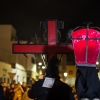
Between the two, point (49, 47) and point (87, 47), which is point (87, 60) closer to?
point (87, 47)

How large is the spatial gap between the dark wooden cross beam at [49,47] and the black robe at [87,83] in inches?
246

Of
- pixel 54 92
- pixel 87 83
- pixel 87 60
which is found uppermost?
pixel 87 60

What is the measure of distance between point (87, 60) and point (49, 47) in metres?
6.37

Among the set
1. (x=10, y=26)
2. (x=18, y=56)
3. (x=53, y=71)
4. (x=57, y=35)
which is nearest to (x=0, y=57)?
(x=18, y=56)

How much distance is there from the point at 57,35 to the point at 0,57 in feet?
75.2

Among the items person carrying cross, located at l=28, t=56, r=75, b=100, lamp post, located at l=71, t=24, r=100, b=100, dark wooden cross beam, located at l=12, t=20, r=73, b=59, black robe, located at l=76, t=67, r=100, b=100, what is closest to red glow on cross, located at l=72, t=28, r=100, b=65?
lamp post, located at l=71, t=24, r=100, b=100

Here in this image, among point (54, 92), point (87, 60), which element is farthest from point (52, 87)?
point (87, 60)

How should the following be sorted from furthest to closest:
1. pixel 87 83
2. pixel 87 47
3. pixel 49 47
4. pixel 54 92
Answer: pixel 49 47 < pixel 54 92 < pixel 87 47 < pixel 87 83

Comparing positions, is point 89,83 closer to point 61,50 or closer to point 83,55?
point 83,55

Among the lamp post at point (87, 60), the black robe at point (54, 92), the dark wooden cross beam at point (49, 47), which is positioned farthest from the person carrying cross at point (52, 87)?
the dark wooden cross beam at point (49, 47)

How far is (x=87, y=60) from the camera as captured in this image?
332cm

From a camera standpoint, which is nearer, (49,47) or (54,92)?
(54,92)

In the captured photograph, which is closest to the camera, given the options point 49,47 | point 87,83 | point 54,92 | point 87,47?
point 87,83

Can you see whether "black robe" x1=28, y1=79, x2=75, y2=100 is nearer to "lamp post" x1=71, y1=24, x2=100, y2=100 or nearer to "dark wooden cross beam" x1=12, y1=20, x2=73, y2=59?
"lamp post" x1=71, y1=24, x2=100, y2=100
